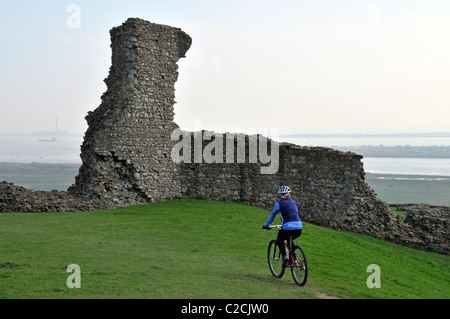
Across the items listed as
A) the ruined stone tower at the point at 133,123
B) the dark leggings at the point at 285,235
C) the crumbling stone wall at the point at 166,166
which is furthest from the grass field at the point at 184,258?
the ruined stone tower at the point at 133,123

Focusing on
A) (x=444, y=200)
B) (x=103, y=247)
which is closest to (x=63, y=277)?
(x=103, y=247)

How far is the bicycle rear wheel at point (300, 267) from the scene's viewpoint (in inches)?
419

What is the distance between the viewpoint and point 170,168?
25141 millimetres

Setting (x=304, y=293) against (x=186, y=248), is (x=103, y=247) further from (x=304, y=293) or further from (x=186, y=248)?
(x=304, y=293)

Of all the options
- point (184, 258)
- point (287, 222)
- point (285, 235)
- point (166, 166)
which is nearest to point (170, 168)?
point (166, 166)

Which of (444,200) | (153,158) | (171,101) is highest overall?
(171,101)

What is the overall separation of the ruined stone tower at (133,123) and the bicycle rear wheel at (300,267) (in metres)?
13.1

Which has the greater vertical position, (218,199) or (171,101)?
(171,101)

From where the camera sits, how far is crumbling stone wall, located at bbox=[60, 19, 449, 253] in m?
23.3

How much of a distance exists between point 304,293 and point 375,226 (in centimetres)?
1486

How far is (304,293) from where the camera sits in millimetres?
10336

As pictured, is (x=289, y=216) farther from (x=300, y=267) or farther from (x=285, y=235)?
(x=300, y=267)

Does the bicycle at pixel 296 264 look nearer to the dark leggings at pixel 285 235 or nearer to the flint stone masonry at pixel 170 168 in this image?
the dark leggings at pixel 285 235

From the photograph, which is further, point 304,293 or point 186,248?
point 186,248
